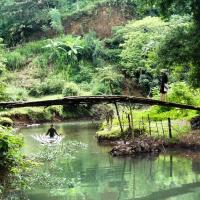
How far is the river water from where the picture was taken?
11609mm

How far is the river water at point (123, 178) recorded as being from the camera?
11609 mm

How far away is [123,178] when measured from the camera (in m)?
13.5

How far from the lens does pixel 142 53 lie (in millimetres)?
31719

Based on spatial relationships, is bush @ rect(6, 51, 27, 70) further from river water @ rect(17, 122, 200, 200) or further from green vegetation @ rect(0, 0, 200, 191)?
river water @ rect(17, 122, 200, 200)

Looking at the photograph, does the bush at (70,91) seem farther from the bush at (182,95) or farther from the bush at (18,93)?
the bush at (182,95)

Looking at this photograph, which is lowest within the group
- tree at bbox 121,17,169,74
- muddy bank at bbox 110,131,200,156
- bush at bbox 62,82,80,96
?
bush at bbox 62,82,80,96

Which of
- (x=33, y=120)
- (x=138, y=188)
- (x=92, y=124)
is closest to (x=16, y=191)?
(x=138, y=188)

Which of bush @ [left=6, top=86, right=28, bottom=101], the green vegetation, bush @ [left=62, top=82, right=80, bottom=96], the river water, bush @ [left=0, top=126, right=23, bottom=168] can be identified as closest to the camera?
bush @ [left=0, top=126, right=23, bottom=168]

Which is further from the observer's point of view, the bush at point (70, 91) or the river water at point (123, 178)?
the bush at point (70, 91)

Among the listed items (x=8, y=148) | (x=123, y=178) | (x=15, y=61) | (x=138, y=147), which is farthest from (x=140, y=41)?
(x=8, y=148)

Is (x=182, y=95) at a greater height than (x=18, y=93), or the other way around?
(x=182, y=95)

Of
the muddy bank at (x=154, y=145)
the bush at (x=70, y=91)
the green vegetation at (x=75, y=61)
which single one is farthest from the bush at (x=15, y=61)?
the muddy bank at (x=154, y=145)

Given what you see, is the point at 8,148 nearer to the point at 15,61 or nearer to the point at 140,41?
the point at 140,41

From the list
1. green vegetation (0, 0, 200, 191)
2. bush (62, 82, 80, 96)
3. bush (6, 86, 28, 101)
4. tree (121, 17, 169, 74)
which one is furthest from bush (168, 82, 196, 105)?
bush (6, 86, 28, 101)
